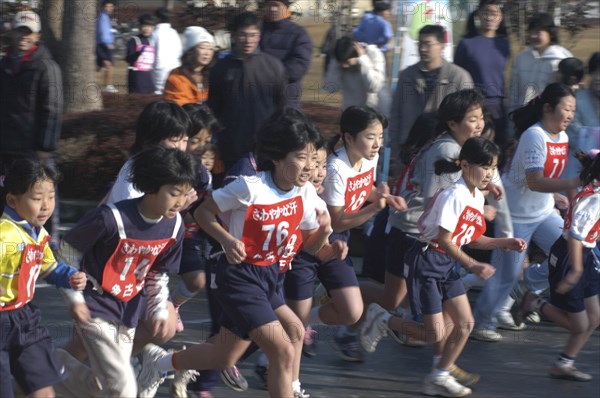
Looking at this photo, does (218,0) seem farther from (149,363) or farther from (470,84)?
(149,363)

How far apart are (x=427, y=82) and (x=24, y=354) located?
12.5 ft

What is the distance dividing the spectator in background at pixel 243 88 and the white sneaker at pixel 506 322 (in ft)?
6.35

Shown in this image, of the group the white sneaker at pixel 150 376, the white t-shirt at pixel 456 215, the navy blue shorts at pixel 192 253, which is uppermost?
the white t-shirt at pixel 456 215

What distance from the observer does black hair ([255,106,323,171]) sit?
5.05 m

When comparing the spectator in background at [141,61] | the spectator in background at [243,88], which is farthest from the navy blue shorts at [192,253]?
the spectator in background at [141,61]

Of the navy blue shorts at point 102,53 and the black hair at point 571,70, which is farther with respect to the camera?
the navy blue shorts at point 102,53

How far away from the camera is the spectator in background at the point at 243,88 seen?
285 inches

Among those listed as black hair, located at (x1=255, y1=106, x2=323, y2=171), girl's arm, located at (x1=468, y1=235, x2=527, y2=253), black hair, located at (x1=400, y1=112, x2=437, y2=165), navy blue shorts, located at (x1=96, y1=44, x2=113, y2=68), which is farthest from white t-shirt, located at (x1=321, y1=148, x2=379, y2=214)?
navy blue shorts, located at (x1=96, y1=44, x2=113, y2=68)

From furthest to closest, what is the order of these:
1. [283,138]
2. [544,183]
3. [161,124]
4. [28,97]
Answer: [28,97] < [544,183] < [161,124] < [283,138]

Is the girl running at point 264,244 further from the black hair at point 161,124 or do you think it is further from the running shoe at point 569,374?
the running shoe at point 569,374

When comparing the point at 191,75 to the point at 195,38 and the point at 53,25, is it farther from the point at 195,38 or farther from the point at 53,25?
the point at 53,25

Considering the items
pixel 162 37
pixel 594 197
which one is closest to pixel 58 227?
pixel 162 37

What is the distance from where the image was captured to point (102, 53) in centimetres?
1381

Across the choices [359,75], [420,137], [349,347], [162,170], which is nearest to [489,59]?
[359,75]
